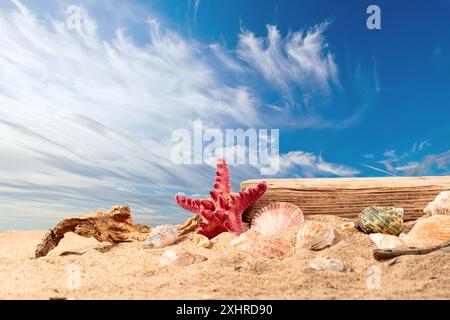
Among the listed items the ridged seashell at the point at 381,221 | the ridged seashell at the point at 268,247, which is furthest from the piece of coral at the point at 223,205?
the ridged seashell at the point at 381,221

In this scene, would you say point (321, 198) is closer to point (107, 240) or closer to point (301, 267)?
point (301, 267)

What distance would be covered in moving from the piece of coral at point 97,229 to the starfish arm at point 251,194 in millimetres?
1491

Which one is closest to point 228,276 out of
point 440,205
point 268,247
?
point 268,247

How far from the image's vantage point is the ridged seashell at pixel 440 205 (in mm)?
4809

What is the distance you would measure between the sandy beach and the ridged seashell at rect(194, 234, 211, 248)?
73 millimetres

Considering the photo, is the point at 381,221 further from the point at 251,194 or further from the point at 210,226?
the point at 210,226

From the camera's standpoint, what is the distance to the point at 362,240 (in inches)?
184

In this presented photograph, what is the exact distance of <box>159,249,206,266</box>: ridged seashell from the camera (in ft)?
13.8

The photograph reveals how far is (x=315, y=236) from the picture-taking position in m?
4.39

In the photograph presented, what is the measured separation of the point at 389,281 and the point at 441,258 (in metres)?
0.63

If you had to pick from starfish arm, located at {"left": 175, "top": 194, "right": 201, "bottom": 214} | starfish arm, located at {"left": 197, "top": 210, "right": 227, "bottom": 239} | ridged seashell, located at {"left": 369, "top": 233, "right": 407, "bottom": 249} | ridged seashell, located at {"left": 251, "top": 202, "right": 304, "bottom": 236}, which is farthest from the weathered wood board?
ridged seashell, located at {"left": 369, "top": 233, "right": 407, "bottom": 249}

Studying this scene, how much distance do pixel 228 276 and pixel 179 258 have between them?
0.86 metres
